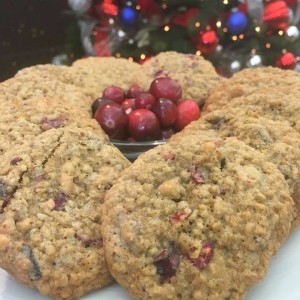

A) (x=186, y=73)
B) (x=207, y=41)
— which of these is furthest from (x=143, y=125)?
(x=207, y=41)

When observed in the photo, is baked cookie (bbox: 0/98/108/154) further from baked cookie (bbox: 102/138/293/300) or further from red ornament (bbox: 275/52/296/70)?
red ornament (bbox: 275/52/296/70)

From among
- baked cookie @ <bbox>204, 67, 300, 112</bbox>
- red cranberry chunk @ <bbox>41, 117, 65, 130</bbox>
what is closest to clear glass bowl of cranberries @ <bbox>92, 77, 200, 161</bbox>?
baked cookie @ <bbox>204, 67, 300, 112</bbox>

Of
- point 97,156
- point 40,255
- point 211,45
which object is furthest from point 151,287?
point 211,45

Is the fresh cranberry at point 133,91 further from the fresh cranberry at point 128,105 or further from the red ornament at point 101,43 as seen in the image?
the red ornament at point 101,43

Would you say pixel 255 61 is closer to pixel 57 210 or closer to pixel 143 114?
pixel 143 114

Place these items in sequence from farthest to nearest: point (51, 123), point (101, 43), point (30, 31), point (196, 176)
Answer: point (30, 31) → point (101, 43) → point (51, 123) → point (196, 176)

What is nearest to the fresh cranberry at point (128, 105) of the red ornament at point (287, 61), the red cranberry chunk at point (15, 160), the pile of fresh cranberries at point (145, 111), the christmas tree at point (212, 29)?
the pile of fresh cranberries at point (145, 111)

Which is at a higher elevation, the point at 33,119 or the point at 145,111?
the point at 33,119
